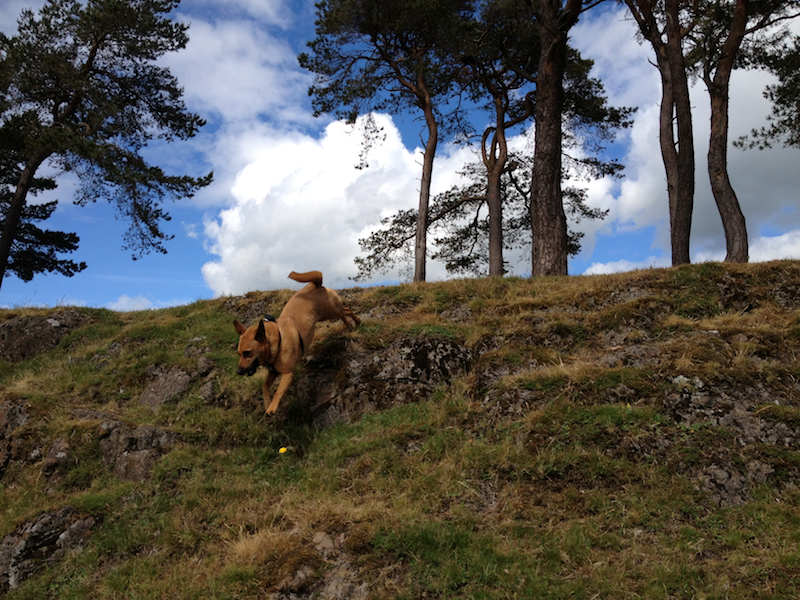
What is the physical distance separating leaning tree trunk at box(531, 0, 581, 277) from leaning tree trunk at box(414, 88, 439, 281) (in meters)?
6.18

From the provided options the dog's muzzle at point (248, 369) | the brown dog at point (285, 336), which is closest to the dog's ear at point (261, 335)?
the brown dog at point (285, 336)

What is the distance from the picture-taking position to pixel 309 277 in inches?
358

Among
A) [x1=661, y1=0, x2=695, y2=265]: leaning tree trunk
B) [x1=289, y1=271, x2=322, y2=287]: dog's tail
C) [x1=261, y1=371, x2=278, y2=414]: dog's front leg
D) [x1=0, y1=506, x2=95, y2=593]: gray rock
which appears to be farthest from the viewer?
[x1=661, y1=0, x2=695, y2=265]: leaning tree trunk

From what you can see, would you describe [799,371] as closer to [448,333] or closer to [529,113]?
[448,333]

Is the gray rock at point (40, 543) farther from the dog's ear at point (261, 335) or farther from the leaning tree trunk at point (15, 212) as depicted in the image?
the leaning tree trunk at point (15, 212)

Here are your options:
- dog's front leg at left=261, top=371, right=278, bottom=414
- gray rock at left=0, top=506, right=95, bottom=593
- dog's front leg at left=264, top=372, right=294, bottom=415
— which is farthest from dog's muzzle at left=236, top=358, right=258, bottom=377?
gray rock at left=0, top=506, right=95, bottom=593

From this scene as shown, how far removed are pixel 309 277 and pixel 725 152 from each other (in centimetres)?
1491

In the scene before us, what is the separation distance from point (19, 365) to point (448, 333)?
36.9 ft

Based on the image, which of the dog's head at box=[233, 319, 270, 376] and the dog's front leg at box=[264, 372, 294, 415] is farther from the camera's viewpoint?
the dog's front leg at box=[264, 372, 294, 415]

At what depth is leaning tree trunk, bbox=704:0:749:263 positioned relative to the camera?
15500 mm

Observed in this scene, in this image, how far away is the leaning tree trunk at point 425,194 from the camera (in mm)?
20672

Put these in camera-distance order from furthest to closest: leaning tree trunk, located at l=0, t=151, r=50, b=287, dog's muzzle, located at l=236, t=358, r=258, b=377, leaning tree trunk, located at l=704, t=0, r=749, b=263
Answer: leaning tree trunk, located at l=0, t=151, r=50, b=287 < leaning tree trunk, located at l=704, t=0, r=749, b=263 < dog's muzzle, located at l=236, t=358, r=258, b=377

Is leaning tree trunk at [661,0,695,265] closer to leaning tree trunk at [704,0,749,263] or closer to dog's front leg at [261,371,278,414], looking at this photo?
leaning tree trunk at [704,0,749,263]

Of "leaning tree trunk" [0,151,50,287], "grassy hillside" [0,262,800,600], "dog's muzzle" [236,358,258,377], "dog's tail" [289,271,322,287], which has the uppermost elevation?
"leaning tree trunk" [0,151,50,287]
